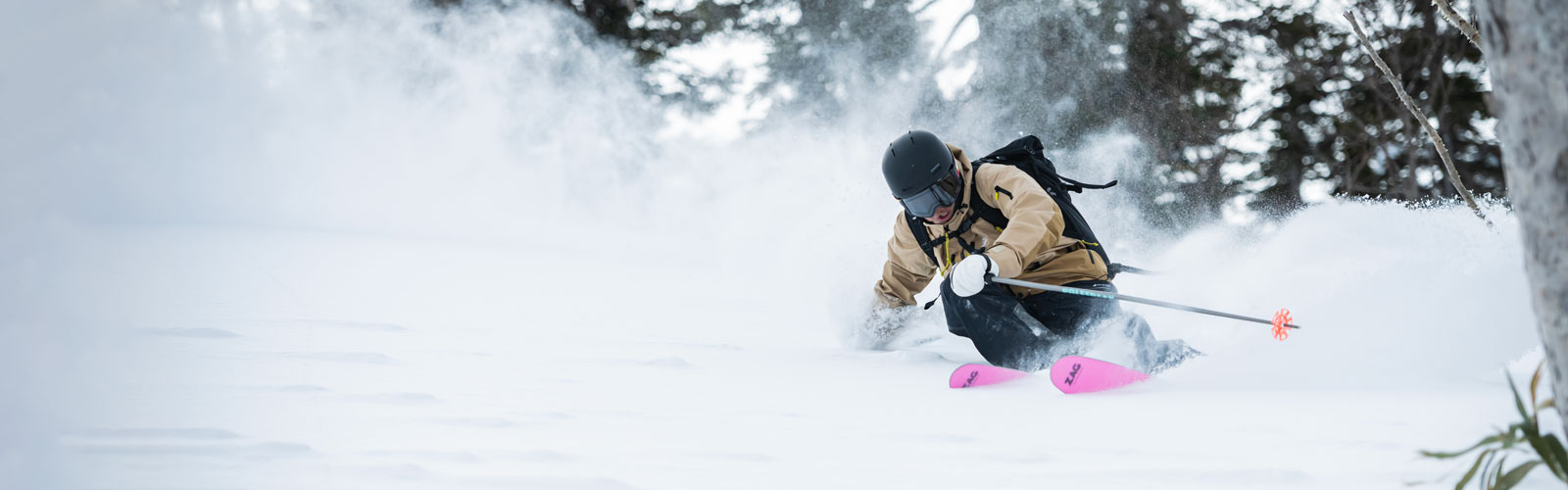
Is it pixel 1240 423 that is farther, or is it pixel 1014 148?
pixel 1014 148

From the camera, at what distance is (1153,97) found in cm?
1195

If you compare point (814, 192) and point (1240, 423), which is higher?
point (814, 192)

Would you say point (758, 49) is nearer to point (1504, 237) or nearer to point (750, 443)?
point (1504, 237)

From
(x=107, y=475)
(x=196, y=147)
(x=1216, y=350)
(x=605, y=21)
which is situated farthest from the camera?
(x=605, y=21)

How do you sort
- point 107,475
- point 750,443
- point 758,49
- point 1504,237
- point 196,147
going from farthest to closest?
point 758,49, point 196,147, point 1504,237, point 750,443, point 107,475

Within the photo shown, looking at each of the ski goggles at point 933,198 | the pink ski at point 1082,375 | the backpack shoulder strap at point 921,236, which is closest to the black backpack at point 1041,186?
the backpack shoulder strap at point 921,236

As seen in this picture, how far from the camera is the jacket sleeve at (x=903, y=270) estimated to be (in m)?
4.26

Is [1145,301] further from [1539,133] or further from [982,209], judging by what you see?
[1539,133]

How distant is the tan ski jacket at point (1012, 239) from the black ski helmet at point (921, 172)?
14 centimetres

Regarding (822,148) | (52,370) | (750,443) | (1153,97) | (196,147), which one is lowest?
(52,370)

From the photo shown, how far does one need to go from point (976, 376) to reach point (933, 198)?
731 mm

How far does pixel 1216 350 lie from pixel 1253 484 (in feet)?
6.86

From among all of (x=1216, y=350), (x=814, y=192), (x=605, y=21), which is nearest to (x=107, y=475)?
(x=1216, y=350)

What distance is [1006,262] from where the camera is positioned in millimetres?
3531
